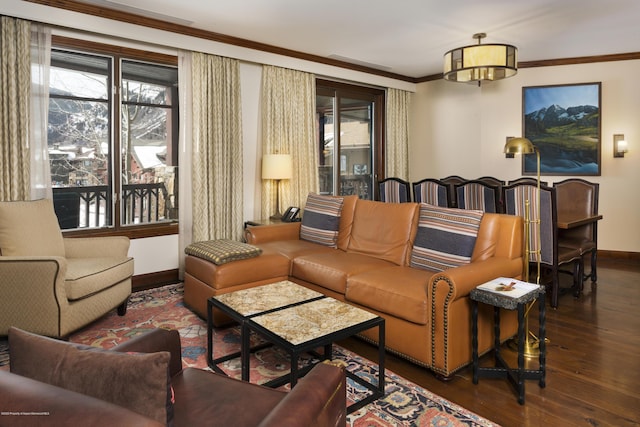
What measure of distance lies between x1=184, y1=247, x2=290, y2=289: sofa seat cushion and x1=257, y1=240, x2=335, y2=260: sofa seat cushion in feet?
0.32

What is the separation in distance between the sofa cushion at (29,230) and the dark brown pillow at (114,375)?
2567 mm

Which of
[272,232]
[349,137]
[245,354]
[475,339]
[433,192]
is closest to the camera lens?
[245,354]

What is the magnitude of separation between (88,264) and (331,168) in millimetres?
3814

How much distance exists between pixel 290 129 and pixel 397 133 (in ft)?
7.53

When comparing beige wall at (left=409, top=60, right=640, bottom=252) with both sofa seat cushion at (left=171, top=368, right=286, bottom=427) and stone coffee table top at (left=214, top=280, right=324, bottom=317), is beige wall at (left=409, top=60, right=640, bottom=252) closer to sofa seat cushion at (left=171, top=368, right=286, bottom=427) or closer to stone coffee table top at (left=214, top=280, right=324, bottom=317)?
stone coffee table top at (left=214, top=280, right=324, bottom=317)

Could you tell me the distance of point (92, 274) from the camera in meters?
3.02

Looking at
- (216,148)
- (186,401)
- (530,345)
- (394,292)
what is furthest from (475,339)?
(216,148)

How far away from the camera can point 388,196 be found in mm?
5395

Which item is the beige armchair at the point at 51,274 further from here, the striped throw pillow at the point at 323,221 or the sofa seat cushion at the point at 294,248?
the striped throw pillow at the point at 323,221

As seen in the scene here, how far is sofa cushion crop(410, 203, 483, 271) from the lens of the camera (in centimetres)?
289

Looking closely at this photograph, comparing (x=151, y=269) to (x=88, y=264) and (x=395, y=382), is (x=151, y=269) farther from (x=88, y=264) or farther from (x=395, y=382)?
(x=395, y=382)

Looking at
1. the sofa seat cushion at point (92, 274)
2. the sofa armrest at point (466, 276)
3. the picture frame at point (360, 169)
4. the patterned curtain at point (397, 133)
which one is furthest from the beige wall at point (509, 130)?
the sofa seat cushion at point (92, 274)

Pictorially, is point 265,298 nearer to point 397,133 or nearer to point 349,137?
point 349,137

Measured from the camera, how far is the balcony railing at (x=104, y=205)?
404cm
